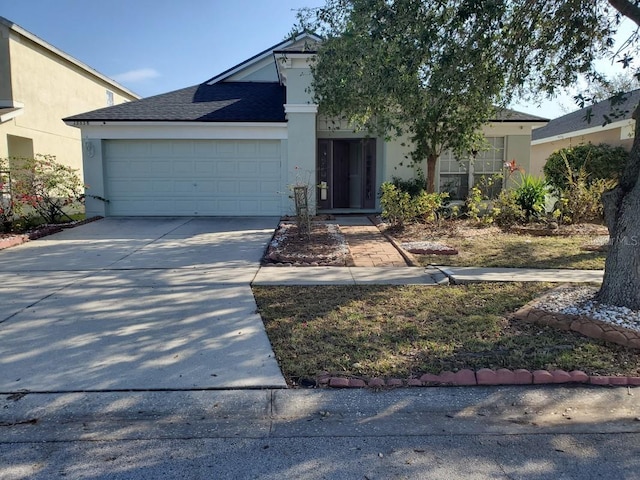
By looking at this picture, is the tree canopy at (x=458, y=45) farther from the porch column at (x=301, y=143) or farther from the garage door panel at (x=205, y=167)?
the garage door panel at (x=205, y=167)

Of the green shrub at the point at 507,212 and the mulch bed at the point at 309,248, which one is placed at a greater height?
the green shrub at the point at 507,212

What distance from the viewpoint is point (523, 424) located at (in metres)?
3.32

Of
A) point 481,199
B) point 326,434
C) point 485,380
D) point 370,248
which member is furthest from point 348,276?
point 481,199

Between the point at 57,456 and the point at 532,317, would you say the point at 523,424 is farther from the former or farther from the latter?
the point at 57,456

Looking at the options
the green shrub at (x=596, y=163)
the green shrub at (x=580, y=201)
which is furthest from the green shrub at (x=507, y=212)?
the green shrub at (x=596, y=163)

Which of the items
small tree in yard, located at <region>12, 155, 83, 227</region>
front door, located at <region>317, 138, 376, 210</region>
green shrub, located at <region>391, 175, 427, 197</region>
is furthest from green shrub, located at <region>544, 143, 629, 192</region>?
small tree in yard, located at <region>12, 155, 83, 227</region>

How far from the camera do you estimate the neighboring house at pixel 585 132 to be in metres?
15.7

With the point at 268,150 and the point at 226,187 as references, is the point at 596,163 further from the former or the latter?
the point at 226,187

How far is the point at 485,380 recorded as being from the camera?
3844 mm

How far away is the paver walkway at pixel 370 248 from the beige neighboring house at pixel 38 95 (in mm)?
12170

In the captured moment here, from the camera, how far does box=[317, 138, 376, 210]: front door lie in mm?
15828

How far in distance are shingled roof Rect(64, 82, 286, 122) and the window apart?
18.9 ft

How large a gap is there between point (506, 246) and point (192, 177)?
9.50 m

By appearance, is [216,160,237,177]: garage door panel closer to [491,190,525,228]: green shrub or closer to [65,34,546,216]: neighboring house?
[65,34,546,216]: neighboring house
